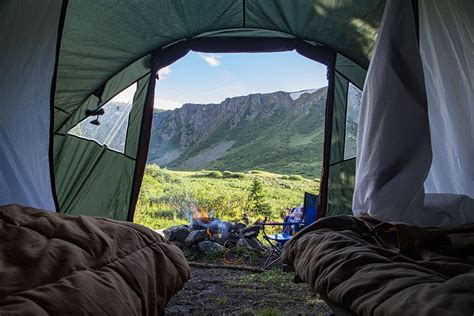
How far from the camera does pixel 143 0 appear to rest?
2826 mm

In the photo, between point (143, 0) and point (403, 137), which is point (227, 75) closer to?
point (143, 0)

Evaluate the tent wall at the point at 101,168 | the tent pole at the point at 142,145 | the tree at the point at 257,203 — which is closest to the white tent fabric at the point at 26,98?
the tent wall at the point at 101,168

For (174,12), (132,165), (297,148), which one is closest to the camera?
(174,12)

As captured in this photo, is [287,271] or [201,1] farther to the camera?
[287,271]

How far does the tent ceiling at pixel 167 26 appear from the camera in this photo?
277cm

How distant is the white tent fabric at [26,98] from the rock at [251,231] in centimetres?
321

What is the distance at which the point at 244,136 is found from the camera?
1286cm

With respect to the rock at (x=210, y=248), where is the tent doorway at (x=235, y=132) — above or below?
above

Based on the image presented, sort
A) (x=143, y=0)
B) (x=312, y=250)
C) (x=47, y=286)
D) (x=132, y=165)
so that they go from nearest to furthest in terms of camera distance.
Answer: (x=47, y=286)
(x=312, y=250)
(x=143, y=0)
(x=132, y=165)

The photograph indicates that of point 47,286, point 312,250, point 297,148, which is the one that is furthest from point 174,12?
point 297,148

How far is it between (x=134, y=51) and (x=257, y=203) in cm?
532

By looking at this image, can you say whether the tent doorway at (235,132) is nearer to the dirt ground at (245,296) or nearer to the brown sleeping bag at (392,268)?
the dirt ground at (245,296)

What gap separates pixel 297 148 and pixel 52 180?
1016 cm

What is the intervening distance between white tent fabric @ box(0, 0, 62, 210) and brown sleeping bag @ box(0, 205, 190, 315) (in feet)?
1.80
